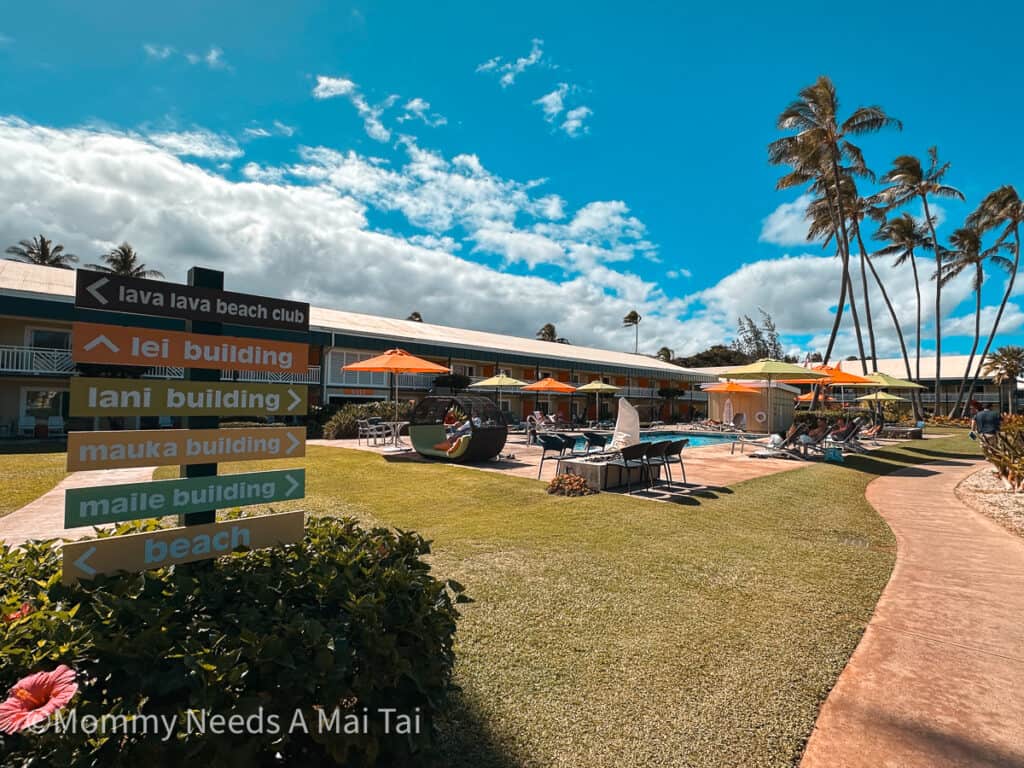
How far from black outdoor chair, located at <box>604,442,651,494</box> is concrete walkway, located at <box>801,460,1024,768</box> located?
368 cm

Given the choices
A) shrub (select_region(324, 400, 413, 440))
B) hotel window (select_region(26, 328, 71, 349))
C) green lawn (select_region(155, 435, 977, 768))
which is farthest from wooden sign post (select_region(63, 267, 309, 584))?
hotel window (select_region(26, 328, 71, 349))

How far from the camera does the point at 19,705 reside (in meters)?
1.41

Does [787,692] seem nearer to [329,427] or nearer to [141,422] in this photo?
[329,427]

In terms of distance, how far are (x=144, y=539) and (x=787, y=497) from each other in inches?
339

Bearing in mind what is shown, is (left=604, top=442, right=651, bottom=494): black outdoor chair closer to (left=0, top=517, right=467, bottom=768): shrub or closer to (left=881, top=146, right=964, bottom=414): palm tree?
(left=0, top=517, right=467, bottom=768): shrub

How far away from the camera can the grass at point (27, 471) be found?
7389mm

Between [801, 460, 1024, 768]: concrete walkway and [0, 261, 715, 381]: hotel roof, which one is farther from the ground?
[0, 261, 715, 381]: hotel roof

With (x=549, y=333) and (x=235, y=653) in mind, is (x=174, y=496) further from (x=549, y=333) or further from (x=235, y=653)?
(x=549, y=333)

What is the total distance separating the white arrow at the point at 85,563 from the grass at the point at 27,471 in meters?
3.74

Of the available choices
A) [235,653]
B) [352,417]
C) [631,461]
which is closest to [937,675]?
[235,653]

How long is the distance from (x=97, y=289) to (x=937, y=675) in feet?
16.4

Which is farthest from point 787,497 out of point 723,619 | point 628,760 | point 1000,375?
point 1000,375

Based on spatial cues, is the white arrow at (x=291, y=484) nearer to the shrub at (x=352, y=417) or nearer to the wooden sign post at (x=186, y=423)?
the wooden sign post at (x=186, y=423)

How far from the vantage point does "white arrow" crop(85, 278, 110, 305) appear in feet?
7.91
